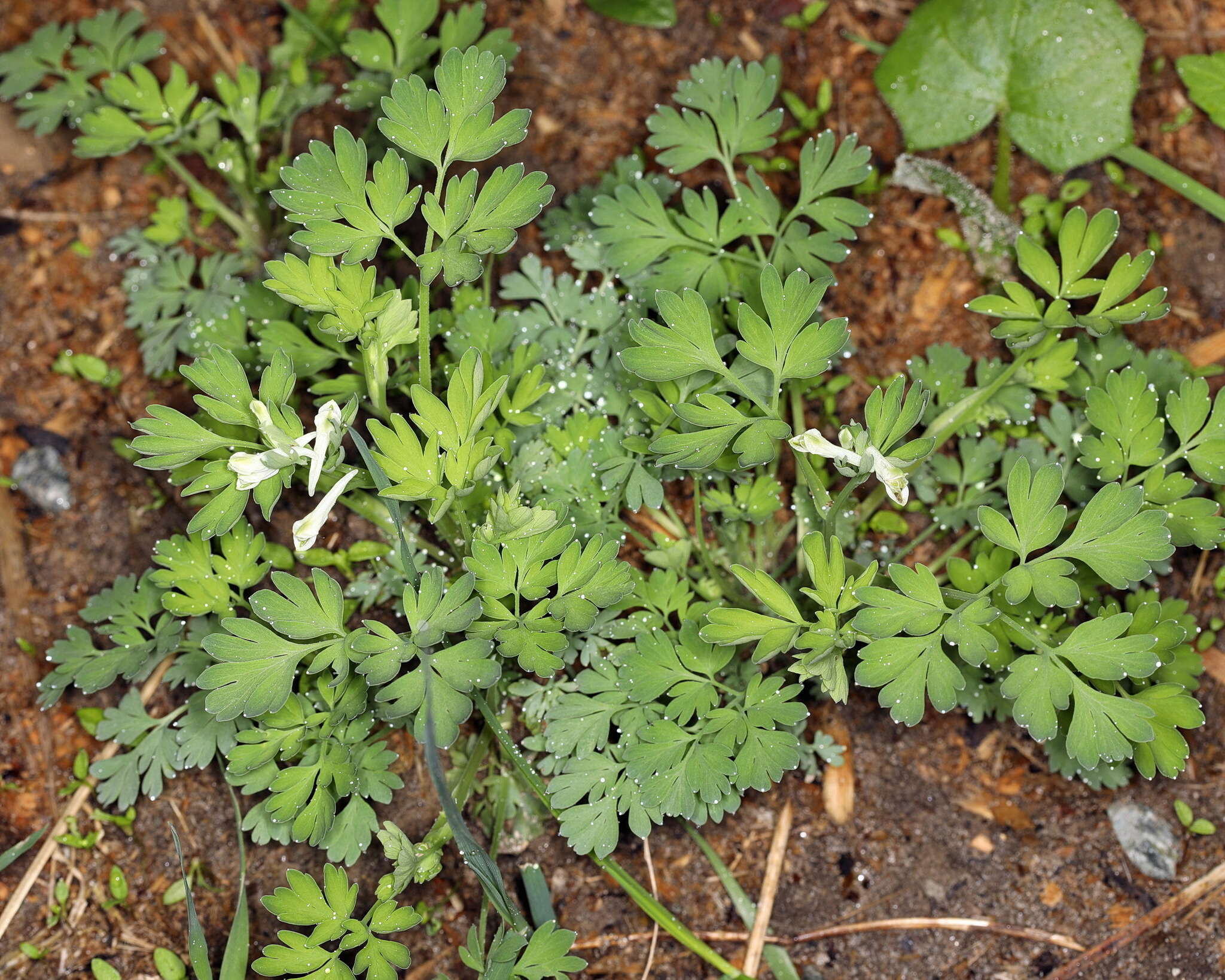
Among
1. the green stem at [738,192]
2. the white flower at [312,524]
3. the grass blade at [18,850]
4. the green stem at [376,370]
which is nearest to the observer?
the white flower at [312,524]

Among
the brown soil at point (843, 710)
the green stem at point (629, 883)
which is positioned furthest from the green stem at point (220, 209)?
the green stem at point (629, 883)

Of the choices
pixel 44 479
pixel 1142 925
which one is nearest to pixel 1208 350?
pixel 1142 925

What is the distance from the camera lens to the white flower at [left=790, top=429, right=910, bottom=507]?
2010mm

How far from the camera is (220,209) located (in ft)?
9.36

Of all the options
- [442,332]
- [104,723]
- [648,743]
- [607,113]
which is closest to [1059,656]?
[648,743]

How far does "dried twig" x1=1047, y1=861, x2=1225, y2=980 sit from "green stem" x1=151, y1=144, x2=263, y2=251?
112 inches

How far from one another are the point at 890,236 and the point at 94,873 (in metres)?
2.72

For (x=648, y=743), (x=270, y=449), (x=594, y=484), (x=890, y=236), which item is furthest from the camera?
(x=890, y=236)

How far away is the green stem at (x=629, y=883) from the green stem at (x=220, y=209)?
1.50 metres

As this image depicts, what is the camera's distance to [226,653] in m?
2.05

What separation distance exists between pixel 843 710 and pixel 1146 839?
781 mm

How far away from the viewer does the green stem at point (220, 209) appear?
9.25 feet

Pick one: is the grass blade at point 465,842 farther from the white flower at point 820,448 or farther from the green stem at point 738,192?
the green stem at point 738,192

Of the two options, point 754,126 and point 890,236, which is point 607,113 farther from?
point 890,236
